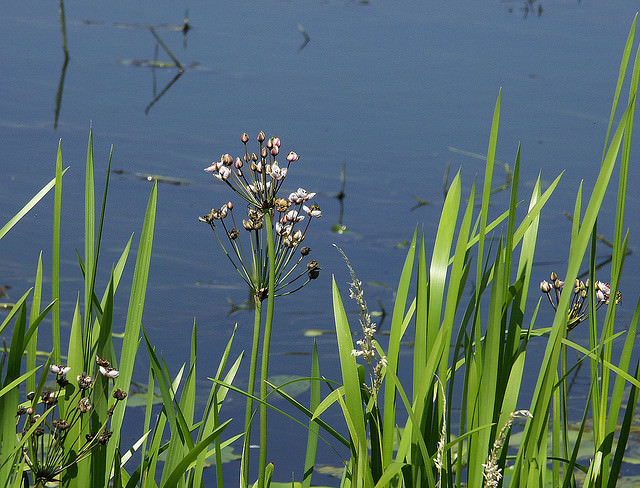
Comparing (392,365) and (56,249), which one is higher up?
(56,249)

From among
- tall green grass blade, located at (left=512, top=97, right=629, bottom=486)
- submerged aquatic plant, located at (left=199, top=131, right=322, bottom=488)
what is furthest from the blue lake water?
tall green grass blade, located at (left=512, top=97, right=629, bottom=486)

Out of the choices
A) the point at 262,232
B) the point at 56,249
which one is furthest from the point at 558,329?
the point at 56,249

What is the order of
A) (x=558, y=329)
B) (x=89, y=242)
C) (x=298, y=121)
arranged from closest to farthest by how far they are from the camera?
1. (x=558, y=329)
2. (x=89, y=242)
3. (x=298, y=121)

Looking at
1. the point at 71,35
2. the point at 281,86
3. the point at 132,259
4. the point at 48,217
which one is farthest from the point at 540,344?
the point at 71,35

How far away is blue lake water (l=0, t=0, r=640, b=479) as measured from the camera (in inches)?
130

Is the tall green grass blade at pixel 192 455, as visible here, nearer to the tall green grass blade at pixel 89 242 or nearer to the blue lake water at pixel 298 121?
the tall green grass blade at pixel 89 242

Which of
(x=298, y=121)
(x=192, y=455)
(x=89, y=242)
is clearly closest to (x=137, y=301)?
(x=89, y=242)

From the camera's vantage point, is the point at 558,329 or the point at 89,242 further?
the point at 89,242

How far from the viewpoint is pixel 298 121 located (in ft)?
14.9

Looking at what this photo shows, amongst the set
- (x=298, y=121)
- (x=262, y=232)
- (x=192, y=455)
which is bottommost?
(x=192, y=455)

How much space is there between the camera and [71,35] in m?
5.95

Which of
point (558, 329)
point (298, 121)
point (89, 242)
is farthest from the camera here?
point (298, 121)

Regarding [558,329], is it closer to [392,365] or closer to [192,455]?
[392,365]

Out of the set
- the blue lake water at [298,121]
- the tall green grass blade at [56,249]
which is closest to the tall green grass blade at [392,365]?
the tall green grass blade at [56,249]
